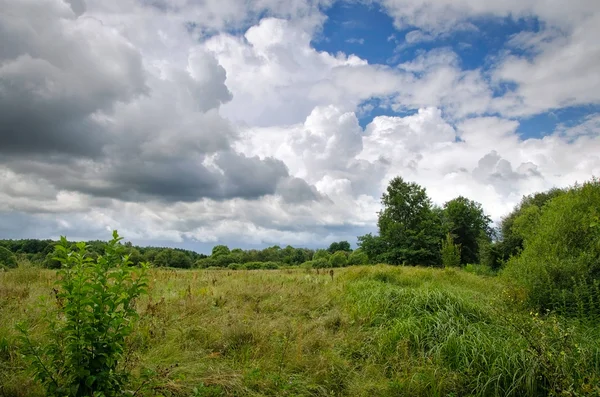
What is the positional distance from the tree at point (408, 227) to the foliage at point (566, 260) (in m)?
24.0

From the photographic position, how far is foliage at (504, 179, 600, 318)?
8375 mm

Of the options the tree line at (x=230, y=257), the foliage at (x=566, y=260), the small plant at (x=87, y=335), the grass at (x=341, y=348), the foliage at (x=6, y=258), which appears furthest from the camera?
the tree line at (x=230, y=257)

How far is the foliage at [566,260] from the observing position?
8.38 metres

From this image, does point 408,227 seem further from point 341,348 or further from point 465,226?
point 341,348

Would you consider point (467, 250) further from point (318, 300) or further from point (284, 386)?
point (284, 386)

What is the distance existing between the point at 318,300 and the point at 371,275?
14.3ft

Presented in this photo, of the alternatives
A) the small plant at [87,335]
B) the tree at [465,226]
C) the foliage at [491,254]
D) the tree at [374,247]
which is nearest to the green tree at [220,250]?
the tree at [374,247]

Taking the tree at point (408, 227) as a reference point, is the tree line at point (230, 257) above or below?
below

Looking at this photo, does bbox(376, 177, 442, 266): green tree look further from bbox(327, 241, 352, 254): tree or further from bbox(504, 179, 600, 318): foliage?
bbox(327, 241, 352, 254): tree

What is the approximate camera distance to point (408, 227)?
3631 cm

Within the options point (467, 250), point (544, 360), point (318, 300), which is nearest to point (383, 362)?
point (544, 360)

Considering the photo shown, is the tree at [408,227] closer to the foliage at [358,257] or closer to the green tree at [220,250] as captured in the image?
the foliage at [358,257]

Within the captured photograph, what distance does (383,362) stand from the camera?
575 centimetres

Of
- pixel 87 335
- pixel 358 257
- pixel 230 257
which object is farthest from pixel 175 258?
pixel 87 335
